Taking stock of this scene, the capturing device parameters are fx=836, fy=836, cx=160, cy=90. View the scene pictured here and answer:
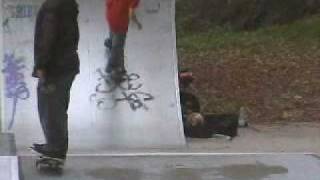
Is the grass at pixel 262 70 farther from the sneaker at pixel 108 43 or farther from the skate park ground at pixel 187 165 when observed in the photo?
the skate park ground at pixel 187 165

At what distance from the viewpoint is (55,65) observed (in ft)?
22.9

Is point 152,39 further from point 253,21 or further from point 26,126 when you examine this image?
point 253,21

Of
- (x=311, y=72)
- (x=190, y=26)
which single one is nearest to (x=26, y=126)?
(x=311, y=72)

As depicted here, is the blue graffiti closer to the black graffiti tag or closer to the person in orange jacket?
the black graffiti tag

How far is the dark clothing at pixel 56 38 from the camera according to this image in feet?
22.5

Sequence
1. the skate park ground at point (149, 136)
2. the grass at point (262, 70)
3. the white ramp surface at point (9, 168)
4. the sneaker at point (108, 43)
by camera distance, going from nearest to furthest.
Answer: the white ramp surface at point (9, 168) < the skate park ground at point (149, 136) < the sneaker at point (108, 43) < the grass at point (262, 70)

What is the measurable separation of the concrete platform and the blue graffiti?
184 centimetres

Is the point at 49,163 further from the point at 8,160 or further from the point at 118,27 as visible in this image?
the point at 118,27

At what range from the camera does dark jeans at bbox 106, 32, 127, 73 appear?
10.2 m

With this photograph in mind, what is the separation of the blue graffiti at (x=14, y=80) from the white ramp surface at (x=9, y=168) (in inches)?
115

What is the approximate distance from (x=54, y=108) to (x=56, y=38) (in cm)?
58

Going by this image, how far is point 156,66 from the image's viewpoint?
33.7ft

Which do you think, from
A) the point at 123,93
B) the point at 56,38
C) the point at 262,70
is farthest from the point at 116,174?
the point at 262,70

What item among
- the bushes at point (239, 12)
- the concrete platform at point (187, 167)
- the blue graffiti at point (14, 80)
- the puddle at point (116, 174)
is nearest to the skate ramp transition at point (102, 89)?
the blue graffiti at point (14, 80)
